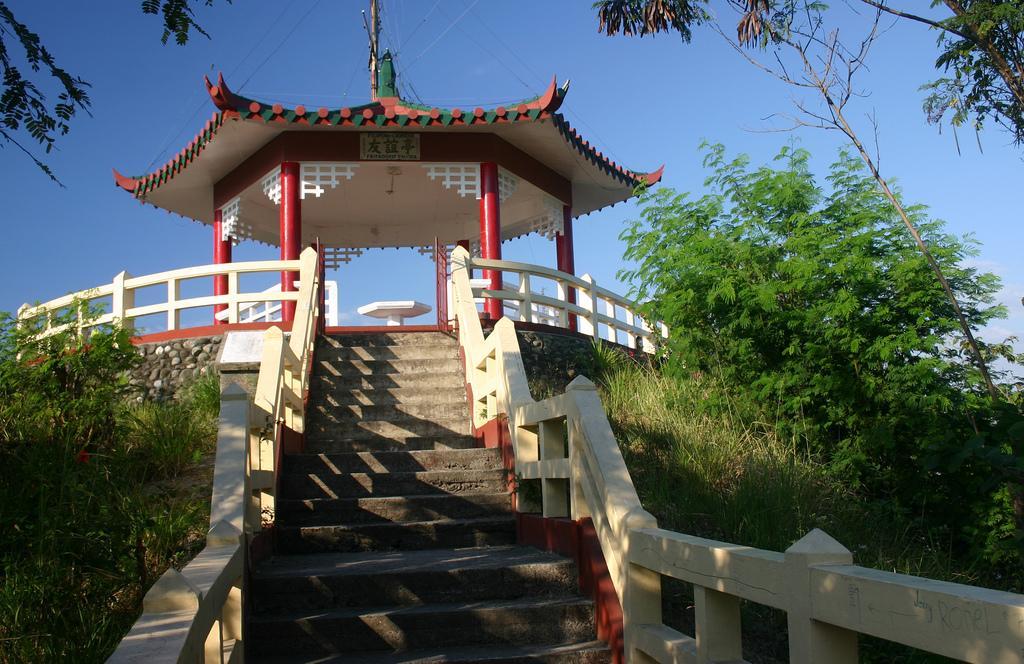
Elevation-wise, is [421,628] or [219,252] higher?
[219,252]

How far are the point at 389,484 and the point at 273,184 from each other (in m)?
8.77

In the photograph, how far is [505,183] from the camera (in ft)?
49.0

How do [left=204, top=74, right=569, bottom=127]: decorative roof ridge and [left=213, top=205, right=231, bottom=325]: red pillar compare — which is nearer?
[left=204, top=74, right=569, bottom=127]: decorative roof ridge

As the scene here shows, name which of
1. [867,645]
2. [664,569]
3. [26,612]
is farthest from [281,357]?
[867,645]

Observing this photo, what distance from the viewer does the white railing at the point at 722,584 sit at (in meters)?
2.26

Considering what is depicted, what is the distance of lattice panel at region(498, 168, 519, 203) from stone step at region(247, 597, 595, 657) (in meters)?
10.4

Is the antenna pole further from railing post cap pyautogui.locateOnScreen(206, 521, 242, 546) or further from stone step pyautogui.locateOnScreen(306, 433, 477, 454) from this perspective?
railing post cap pyautogui.locateOnScreen(206, 521, 242, 546)

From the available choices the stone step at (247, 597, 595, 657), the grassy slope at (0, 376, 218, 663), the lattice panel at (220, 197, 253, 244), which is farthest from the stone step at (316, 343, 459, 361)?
the lattice panel at (220, 197, 253, 244)

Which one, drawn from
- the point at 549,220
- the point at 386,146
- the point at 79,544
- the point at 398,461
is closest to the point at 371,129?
the point at 386,146

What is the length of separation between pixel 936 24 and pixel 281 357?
6038 millimetres

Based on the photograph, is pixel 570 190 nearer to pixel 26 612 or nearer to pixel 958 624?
pixel 26 612

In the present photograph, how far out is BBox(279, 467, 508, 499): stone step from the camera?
707cm

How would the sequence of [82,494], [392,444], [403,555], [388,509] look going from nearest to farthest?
[82,494], [403,555], [388,509], [392,444]

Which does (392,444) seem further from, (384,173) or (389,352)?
(384,173)
